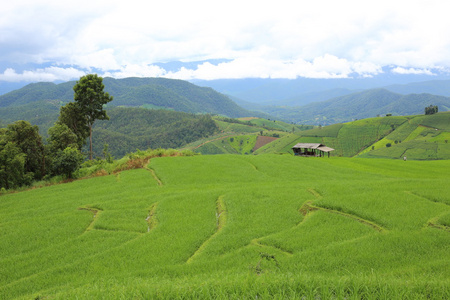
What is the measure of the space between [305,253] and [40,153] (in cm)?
2980

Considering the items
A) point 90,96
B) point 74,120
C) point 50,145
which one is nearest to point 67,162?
point 50,145

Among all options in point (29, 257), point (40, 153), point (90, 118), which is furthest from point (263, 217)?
point (90, 118)

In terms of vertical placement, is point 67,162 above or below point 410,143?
above

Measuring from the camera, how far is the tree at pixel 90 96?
3662cm

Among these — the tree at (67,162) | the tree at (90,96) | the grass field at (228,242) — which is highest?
the tree at (90,96)

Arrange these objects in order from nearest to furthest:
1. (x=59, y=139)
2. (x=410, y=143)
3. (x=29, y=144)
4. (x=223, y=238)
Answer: (x=223, y=238), (x=29, y=144), (x=59, y=139), (x=410, y=143)

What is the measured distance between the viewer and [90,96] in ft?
122

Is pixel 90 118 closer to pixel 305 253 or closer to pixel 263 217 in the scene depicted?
pixel 263 217

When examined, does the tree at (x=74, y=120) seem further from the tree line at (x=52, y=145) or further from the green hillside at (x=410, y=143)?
the green hillside at (x=410, y=143)

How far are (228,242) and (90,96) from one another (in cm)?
3496

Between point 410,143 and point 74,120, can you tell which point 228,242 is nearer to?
point 74,120

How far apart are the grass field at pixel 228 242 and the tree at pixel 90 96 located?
21922mm

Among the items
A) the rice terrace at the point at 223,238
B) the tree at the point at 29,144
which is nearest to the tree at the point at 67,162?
the rice terrace at the point at 223,238

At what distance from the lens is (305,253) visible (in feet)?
28.4
